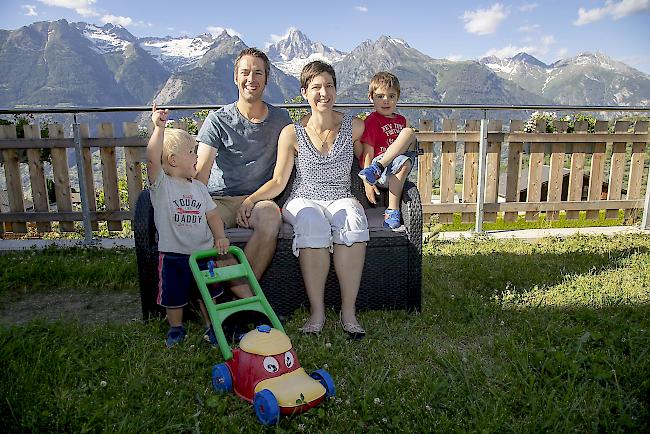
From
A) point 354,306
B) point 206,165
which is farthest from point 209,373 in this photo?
point 206,165

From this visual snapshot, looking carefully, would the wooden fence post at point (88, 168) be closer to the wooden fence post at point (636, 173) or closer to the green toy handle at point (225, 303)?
the green toy handle at point (225, 303)

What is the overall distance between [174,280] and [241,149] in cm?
92

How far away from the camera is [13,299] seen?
3346 millimetres

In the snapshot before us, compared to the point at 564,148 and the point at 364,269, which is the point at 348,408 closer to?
the point at 364,269

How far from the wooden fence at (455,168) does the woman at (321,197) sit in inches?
92.1

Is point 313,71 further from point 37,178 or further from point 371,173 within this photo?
point 37,178

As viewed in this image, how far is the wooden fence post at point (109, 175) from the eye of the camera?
4.82 m

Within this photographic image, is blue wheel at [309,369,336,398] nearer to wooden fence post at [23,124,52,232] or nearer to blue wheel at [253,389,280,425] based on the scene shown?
blue wheel at [253,389,280,425]

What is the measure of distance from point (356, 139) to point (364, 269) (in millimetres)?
813

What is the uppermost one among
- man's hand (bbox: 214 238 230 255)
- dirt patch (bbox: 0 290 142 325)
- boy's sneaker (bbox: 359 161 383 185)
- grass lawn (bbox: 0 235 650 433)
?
boy's sneaker (bbox: 359 161 383 185)

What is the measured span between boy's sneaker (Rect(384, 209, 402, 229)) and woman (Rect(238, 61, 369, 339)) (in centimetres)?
19

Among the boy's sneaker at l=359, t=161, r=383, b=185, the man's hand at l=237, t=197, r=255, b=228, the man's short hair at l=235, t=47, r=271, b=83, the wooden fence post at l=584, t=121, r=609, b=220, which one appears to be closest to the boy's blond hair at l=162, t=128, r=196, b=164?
the man's hand at l=237, t=197, r=255, b=228

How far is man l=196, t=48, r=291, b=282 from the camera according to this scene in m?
2.93

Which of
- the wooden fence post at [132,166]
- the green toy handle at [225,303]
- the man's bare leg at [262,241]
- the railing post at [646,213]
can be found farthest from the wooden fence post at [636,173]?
the wooden fence post at [132,166]
